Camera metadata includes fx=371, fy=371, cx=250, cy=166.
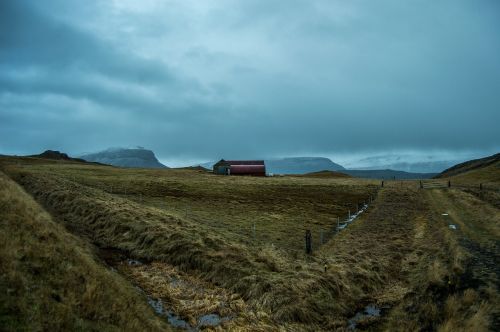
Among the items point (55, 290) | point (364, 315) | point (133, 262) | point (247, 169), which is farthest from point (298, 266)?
point (247, 169)

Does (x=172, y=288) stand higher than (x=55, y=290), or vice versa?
(x=55, y=290)

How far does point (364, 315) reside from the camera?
1552 centimetres

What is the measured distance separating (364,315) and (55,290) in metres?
11.8

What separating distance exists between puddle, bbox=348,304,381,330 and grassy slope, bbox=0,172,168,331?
290 inches

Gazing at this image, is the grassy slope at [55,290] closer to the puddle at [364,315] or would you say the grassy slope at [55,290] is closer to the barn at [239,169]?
the puddle at [364,315]

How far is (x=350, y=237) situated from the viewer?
99.0ft

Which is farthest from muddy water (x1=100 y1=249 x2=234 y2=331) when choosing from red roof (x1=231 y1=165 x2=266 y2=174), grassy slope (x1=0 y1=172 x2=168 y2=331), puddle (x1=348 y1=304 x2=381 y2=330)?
red roof (x1=231 y1=165 x2=266 y2=174)

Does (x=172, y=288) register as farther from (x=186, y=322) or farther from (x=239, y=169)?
(x=239, y=169)

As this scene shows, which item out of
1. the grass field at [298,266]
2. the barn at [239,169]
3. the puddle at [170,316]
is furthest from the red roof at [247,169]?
the puddle at [170,316]

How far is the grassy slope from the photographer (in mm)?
10086

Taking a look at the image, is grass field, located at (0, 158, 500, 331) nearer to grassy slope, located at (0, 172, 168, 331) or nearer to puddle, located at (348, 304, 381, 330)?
puddle, located at (348, 304, 381, 330)

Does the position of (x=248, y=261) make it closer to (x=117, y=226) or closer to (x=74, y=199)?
(x=117, y=226)

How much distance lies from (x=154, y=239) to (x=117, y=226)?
4.25m

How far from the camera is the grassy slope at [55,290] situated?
1009 centimetres
